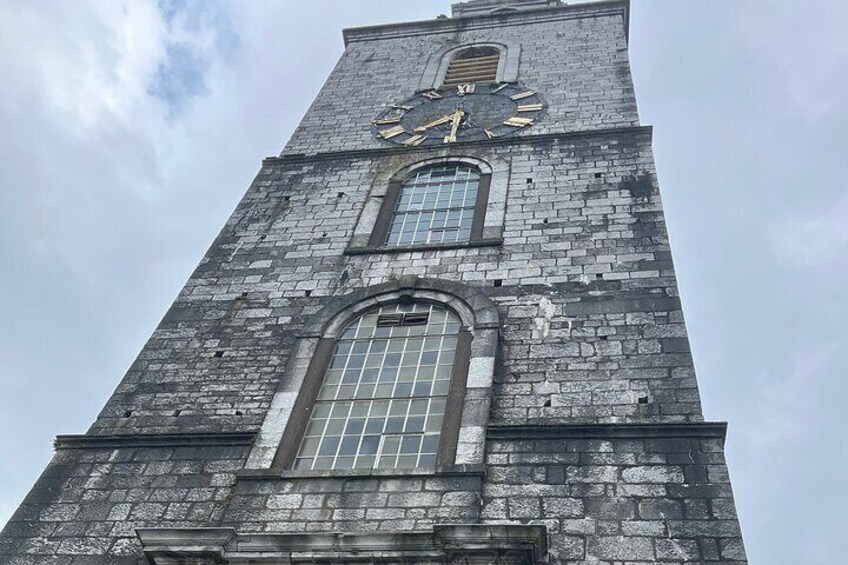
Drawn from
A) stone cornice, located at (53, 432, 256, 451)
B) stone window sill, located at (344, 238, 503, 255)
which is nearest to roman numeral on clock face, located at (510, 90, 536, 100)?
stone window sill, located at (344, 238, 503, 255)

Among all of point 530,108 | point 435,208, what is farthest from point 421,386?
point 530,108

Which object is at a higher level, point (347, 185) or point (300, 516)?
point (347, 185)

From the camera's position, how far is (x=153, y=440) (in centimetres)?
1005

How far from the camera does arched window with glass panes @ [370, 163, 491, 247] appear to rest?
13.4 m

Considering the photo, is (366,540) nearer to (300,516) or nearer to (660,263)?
(300,516)

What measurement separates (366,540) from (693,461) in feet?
10.1

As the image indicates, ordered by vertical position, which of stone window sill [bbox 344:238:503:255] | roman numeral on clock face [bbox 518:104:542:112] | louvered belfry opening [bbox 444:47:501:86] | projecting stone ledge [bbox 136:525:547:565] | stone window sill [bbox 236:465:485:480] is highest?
louvered belfry opening [bbox 444:47:501:86]

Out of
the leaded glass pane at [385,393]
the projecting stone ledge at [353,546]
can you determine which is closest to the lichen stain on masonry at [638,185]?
the leaded glass pane at [385,393]

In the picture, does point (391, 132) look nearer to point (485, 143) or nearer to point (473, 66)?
point (485, 143)

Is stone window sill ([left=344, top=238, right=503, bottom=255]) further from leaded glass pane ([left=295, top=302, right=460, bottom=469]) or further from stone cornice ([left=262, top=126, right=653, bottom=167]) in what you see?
stone cornice ([left=262, top=126, right=653, bottom=167])

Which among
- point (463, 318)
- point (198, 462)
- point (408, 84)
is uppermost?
point (408, 84)

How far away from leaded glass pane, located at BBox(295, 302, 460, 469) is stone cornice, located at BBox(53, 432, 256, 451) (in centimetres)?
74

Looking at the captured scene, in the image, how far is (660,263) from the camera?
11.8 meters

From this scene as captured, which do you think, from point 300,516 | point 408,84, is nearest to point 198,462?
point 300,516
